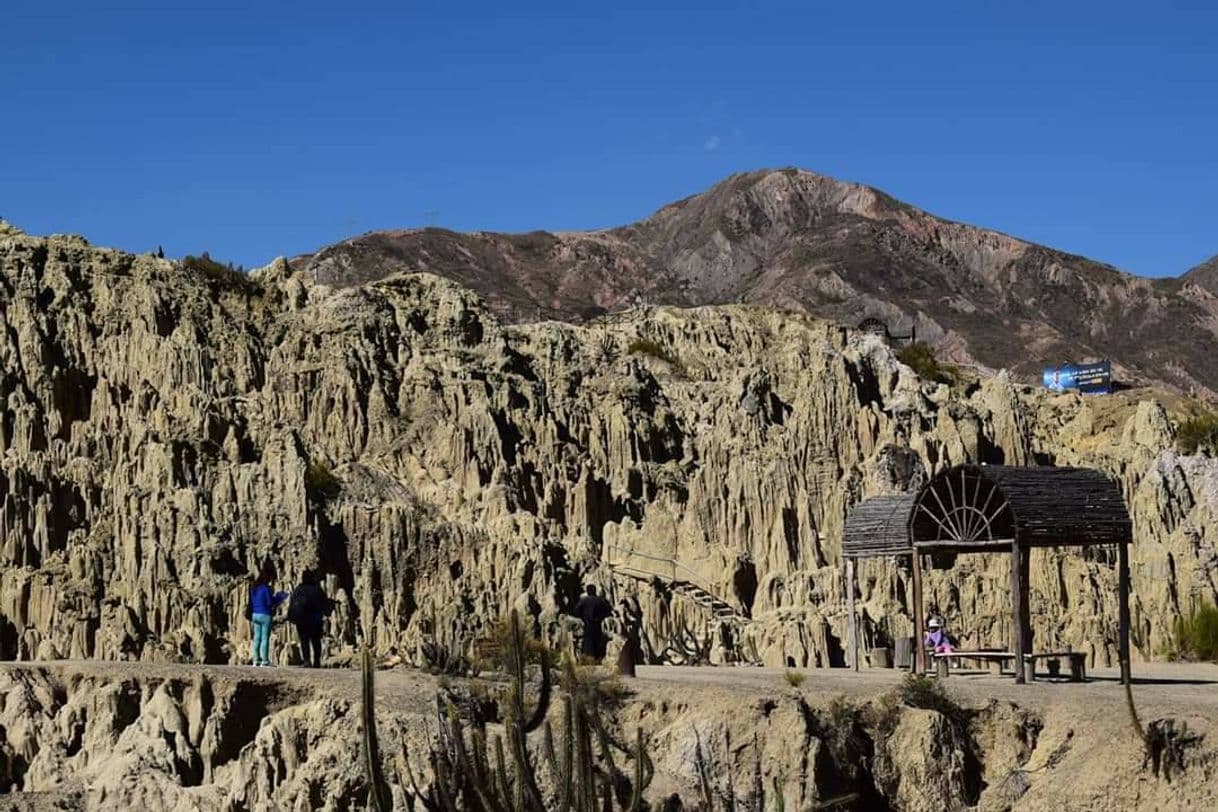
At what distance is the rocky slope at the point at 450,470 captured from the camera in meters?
39.7

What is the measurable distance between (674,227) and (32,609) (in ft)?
299

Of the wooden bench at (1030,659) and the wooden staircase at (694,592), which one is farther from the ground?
the wooden staircase at (694,592)

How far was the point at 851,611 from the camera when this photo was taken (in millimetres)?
29484

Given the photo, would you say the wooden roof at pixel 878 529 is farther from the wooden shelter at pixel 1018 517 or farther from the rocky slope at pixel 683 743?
the rocky slope at pixel 683 743

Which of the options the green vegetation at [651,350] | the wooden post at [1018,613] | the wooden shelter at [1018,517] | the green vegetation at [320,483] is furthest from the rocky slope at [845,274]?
the wooden post at [1018,613]

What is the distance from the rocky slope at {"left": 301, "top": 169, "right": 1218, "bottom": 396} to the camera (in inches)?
4070

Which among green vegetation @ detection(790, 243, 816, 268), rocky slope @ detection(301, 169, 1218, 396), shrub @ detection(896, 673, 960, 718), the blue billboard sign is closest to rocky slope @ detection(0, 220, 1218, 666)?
shrub @ detection(896, 673, 960, 718)

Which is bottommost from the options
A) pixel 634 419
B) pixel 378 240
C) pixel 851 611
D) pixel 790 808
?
pixel 790 808

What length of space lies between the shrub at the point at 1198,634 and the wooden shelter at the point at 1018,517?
36.5 ft

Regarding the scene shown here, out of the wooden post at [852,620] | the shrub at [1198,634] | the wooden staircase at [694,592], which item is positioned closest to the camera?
the wooden post at [852,620]

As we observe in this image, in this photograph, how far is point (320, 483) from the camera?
44.1 metres

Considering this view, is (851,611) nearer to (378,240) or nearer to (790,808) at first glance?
(790,808)

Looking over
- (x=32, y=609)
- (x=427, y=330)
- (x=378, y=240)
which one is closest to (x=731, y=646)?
(x=32, y=609)

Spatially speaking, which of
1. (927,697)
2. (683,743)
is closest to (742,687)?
(683,743)
